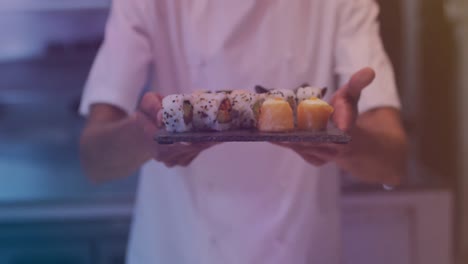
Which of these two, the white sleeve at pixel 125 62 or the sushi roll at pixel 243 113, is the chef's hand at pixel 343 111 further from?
the white sleeve at pixel 125 62

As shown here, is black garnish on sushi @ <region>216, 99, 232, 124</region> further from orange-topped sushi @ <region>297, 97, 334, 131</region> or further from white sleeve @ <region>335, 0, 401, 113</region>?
white sleeve @ <region>335, 0, 401, 113</region>

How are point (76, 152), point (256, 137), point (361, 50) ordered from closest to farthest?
point (256, 137), point (361, 50), point (76, 152)

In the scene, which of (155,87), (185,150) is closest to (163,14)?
(155,87)

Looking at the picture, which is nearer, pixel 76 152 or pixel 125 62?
pixel 125 62

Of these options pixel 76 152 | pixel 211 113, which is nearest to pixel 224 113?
pixel 211 113

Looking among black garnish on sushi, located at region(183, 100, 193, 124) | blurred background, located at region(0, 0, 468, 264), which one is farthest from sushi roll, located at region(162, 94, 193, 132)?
blurred background, located at region(0, 0, 468, 264)

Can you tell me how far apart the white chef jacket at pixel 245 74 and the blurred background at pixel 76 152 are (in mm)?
187

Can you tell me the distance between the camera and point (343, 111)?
17.5 inches

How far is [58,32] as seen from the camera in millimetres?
817

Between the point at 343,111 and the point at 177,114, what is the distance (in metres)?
0.13

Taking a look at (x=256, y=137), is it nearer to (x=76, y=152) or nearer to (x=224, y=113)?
(x=224, y=113)

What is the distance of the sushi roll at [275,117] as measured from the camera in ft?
1.39

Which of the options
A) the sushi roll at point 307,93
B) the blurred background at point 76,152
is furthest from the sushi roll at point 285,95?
the blurred background at point 76,152

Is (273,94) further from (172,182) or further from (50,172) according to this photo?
(50,172)
